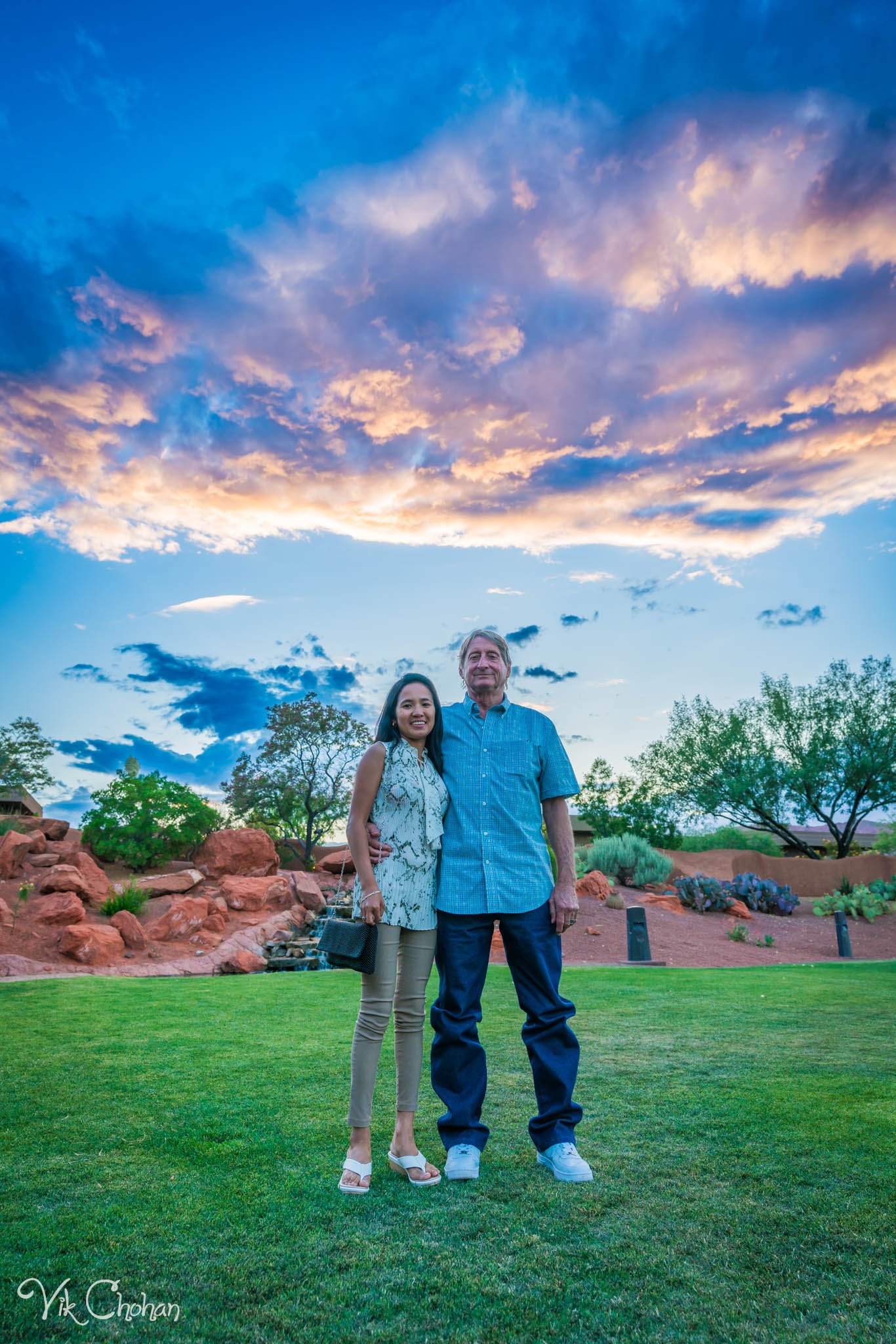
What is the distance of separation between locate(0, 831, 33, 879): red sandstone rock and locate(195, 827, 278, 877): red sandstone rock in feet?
13.4

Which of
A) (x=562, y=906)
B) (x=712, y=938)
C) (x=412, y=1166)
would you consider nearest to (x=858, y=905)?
(x=712, y=938)

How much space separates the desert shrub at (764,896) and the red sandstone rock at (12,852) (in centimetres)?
1497

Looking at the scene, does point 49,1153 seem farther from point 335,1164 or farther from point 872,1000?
point 872,1000

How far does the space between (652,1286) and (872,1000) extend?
6.13 meters

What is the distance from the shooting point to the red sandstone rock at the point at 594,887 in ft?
52.1

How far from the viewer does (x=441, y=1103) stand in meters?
3.87

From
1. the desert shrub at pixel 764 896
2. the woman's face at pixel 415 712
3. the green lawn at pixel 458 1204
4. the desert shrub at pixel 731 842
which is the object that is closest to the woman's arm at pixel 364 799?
the woman's face at pixel 415 712

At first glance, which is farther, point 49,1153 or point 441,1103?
point 441,1103

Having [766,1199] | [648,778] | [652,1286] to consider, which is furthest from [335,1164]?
[648,778]

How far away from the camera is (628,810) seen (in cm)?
2692

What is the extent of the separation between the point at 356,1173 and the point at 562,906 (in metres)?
1.21

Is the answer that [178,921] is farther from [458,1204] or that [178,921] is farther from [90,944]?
[458,1204]

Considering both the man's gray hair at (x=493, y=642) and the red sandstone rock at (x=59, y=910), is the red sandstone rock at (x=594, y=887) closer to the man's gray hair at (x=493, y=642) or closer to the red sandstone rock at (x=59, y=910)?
the red sandstone rock at (x=59, y=910)

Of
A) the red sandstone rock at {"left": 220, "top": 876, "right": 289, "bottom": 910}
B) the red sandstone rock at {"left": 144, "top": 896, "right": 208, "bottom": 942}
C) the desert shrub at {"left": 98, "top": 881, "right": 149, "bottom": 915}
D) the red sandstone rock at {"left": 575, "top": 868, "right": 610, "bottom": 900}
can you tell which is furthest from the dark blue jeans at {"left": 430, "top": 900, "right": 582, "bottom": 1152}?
the red sandstone rock at {"left": 575, "top": 868, "right": 610, "bottom": 900}
